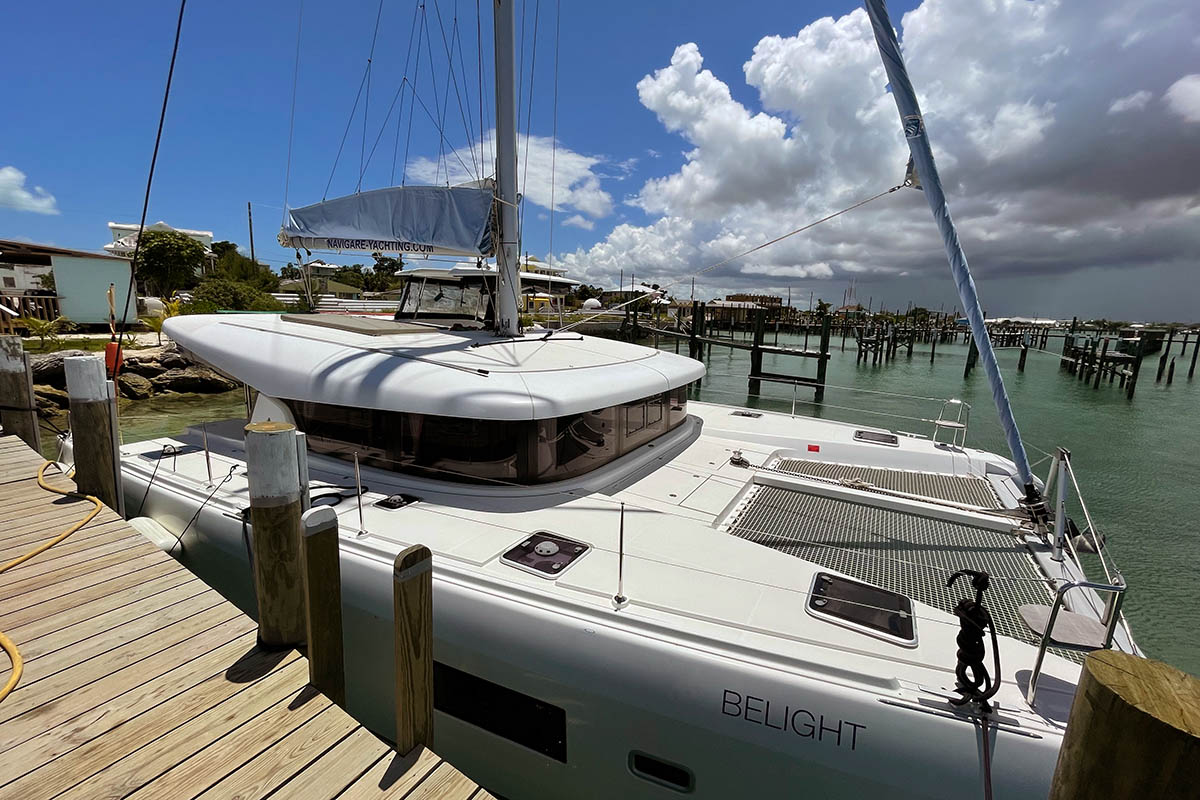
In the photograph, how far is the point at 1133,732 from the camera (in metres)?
1.12

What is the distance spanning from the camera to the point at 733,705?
2.51 metres

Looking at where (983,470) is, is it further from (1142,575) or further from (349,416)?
(349,416)

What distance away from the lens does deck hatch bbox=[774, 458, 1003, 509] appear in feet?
15.9

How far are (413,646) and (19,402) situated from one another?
7.45 metres

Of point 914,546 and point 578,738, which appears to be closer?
point 578,738

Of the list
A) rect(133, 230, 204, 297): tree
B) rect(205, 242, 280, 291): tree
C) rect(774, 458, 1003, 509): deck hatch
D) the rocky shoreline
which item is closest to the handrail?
rect(774, 458, 1003, 509): deck hatch

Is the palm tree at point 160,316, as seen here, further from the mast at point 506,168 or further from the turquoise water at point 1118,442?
the turquoise water at point 1118,442

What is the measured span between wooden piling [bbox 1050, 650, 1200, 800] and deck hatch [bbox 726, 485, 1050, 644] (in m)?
2.18

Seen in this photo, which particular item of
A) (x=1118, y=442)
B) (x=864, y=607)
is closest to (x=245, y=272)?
(x=864, y=607)

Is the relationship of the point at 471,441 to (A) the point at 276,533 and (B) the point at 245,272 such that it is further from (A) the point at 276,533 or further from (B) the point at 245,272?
(B) the point at 245,272

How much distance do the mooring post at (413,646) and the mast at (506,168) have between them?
4.22 meters

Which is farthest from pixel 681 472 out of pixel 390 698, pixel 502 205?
pixel 502 205

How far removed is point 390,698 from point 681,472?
299 cm

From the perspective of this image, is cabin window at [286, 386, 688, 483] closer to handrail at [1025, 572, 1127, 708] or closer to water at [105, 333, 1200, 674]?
water at [105, 333, 1200, 674]
